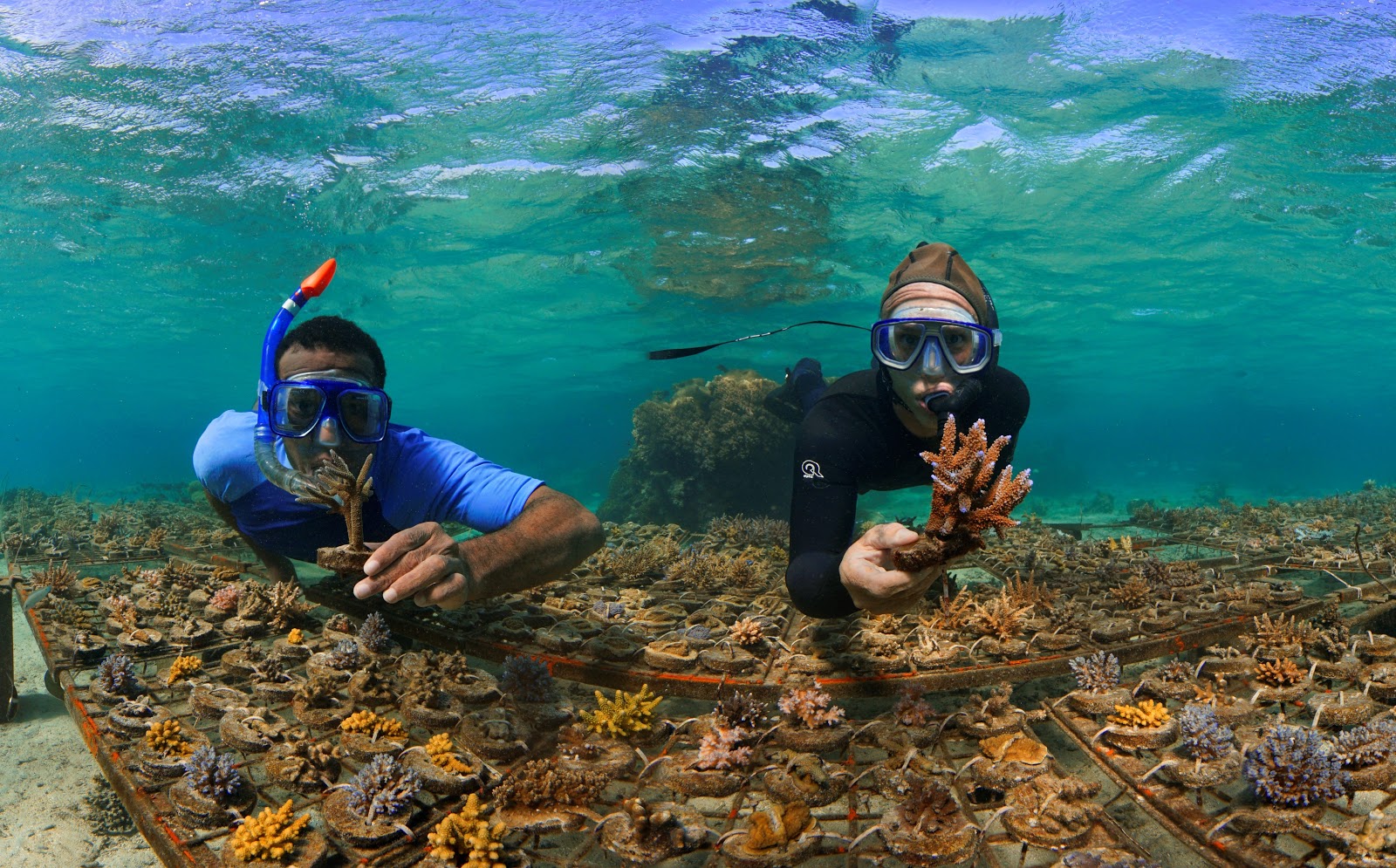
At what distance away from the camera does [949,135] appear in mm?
14586

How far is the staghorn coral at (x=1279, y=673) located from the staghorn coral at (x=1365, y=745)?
0.69 meters

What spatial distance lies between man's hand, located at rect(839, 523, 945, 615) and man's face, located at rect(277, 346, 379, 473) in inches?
121

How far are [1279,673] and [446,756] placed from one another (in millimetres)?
4874

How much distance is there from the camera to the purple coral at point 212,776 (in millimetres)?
2939

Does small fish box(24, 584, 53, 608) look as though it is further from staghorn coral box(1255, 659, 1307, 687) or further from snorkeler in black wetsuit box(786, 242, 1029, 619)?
staghorn coral box(1255, 659, 1307, 687)

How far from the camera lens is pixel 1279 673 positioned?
3.89m

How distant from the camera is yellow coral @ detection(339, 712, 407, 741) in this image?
137 inches

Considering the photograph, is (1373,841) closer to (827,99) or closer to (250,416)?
(250,416)

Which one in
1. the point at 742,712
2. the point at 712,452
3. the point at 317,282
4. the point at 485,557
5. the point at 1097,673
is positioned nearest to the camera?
the point at 485,557

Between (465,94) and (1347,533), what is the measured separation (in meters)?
17.9

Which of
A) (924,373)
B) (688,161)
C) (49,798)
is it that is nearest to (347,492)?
(924,373)

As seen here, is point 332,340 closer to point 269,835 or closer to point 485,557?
point 485,557

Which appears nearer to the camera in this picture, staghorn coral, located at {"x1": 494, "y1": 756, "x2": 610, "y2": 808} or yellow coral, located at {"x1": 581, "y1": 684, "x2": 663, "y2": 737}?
staghorn coral, located at {"x1": 494, "y1": 756, "x2": 610, "y2": 808}

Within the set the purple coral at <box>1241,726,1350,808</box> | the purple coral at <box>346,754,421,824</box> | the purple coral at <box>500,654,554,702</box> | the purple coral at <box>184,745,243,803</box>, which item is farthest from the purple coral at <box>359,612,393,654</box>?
the purple coral at <box>1241,726,1350,808</box>
